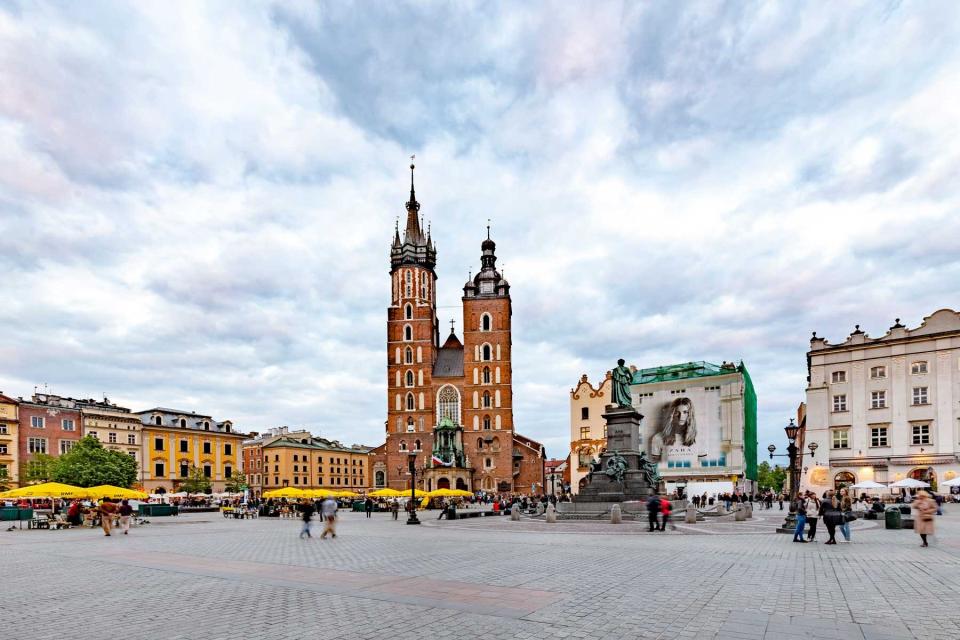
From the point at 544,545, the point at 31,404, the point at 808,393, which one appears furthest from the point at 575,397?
the point at 544,545

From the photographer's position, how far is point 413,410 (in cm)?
9025

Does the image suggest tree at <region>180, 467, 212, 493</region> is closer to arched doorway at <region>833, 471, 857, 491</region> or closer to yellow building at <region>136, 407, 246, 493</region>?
yellow building at <region>136, 407, 246, 493</region>

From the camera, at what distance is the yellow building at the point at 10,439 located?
66750 mm

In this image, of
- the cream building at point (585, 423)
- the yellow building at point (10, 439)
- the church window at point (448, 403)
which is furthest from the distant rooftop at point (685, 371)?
the yellow building at point (10, 439)

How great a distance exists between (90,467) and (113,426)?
20.5 m

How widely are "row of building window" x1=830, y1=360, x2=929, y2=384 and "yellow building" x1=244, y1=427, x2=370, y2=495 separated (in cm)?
6745

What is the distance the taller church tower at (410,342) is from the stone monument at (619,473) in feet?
186

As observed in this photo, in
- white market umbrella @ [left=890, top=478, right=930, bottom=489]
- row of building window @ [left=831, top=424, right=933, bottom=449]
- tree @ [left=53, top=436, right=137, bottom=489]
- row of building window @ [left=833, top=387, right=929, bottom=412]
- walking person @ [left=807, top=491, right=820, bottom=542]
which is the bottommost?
white market umbrella @ [left=890, top=478, right=930, bottom=489]

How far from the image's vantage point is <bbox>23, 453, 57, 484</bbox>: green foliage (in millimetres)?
63444

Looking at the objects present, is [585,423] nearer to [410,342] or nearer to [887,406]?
[410,342]

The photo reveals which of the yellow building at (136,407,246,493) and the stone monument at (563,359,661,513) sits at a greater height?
the stone monument at (563,359,661,513)

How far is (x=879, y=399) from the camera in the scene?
55.0 metres

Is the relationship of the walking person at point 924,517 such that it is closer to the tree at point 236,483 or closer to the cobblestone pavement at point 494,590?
the cobblestone pavement at point 494,590

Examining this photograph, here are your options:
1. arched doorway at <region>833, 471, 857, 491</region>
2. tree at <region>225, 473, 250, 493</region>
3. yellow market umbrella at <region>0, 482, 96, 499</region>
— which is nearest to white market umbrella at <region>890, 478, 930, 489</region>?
arched doorway at <region>833, 471, 857, 491</region>
